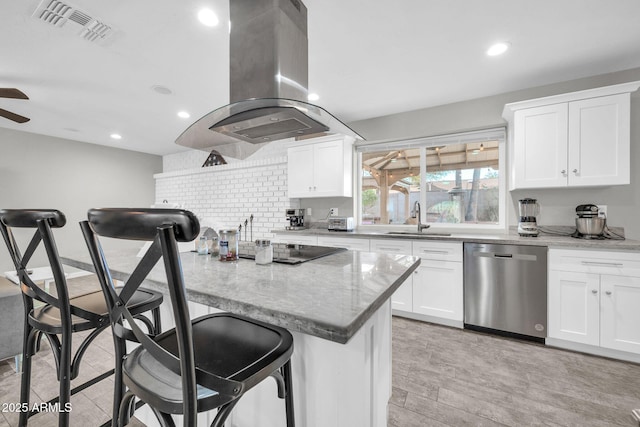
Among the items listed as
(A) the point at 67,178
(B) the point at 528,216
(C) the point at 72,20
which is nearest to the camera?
(C) the point at 72,20

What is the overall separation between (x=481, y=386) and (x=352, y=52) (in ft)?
8.97

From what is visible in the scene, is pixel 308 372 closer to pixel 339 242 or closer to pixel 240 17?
pixel 240 17

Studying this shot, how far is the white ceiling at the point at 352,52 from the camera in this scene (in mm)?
1819

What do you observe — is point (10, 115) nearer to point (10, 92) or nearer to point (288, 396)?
point (10, 92)

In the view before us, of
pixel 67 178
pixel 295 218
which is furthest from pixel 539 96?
pixel 67 178

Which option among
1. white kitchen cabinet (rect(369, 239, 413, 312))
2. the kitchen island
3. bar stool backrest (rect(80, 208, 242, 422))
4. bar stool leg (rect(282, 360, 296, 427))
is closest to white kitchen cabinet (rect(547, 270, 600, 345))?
white kitchen cabinet (rect(369, 239, 413, 312))

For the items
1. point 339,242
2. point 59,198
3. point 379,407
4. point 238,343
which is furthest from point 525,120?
point 59,198

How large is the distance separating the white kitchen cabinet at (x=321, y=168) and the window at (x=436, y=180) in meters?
0.40

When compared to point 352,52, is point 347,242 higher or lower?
lower

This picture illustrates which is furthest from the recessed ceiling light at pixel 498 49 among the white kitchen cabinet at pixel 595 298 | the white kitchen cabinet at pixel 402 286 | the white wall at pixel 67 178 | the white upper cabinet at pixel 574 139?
the white wall at pixel 67 178

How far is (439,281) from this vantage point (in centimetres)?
277

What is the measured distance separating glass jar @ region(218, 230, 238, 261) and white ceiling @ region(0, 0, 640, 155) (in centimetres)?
152

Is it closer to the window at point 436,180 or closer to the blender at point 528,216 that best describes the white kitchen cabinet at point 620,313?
the blender at point 528,216

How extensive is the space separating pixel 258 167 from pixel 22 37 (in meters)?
2.88
